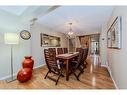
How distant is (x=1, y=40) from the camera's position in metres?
2.68

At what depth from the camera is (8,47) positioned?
2.90 meters

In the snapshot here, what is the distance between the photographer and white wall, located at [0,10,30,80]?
272 centimetres

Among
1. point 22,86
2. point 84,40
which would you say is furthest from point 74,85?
point 84,40

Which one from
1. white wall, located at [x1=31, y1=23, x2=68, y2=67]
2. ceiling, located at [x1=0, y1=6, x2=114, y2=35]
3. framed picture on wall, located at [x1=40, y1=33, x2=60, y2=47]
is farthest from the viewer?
framed picture on wall, located at [x1=40, y1=33, x2=60, y2=47]

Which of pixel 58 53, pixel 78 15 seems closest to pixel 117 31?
pixel 78 15

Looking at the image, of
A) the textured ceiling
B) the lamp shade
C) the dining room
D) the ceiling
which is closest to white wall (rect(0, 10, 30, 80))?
the dining room

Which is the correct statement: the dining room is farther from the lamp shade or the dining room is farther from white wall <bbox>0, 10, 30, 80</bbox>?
the lamp shade

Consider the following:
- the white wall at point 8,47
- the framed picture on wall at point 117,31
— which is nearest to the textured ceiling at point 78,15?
the framed picture on wall at point 117,31

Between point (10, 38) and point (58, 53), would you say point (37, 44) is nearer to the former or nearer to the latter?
point (58, 53)

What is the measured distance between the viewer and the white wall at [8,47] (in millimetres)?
2721

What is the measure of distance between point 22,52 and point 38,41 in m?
1.22

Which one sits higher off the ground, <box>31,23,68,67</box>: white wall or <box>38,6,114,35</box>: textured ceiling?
<box>38,6,114,35</box>: textured ceiling

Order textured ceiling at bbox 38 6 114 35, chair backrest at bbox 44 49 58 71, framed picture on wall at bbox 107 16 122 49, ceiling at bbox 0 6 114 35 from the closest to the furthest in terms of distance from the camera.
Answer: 1. framed picture on wall at bbox 107 16 122 49
2. ceiling at bbox 0 6 114 35
3. chair backrest at bbox 44 49 58 71
4. textured ceiling at bbox 38 6 114 35
